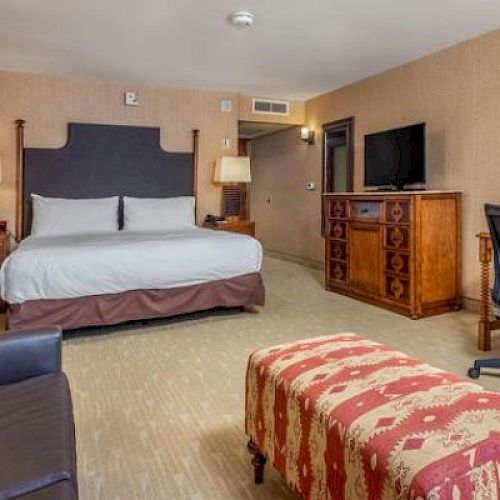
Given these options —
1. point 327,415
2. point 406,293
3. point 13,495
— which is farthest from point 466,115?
point 13,495

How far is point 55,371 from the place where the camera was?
5.35 feet

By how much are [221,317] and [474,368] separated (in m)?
2.13

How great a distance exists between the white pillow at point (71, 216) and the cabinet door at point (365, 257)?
262cm

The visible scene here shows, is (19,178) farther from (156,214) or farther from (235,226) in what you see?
(235,226)

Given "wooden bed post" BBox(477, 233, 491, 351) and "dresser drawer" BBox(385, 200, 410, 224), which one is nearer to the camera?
"wooden bed post" BBox(477, 233, 491, 351)

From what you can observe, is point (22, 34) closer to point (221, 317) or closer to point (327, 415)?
point (221, 317)

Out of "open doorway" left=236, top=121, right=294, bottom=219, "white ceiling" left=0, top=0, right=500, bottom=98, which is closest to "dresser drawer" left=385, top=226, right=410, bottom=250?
"white ceiling" left=0, top=0, right=500, bottom=98

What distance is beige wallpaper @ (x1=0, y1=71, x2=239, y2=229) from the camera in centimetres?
507

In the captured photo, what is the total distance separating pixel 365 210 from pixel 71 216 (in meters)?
3.08

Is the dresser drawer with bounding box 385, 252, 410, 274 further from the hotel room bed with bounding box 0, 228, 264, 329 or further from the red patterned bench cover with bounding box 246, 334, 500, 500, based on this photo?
the red patterned bench cover with bounding box 246, 334, 500, 500

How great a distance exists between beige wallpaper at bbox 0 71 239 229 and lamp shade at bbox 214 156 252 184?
1.08 ft

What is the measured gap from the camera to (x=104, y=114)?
5469 millimetres

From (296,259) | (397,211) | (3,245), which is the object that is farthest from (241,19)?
(296,259)

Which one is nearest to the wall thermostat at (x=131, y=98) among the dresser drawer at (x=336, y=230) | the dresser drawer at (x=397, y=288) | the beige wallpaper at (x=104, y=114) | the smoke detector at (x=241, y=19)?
the beige wallpaper at (x=104, y=114)
